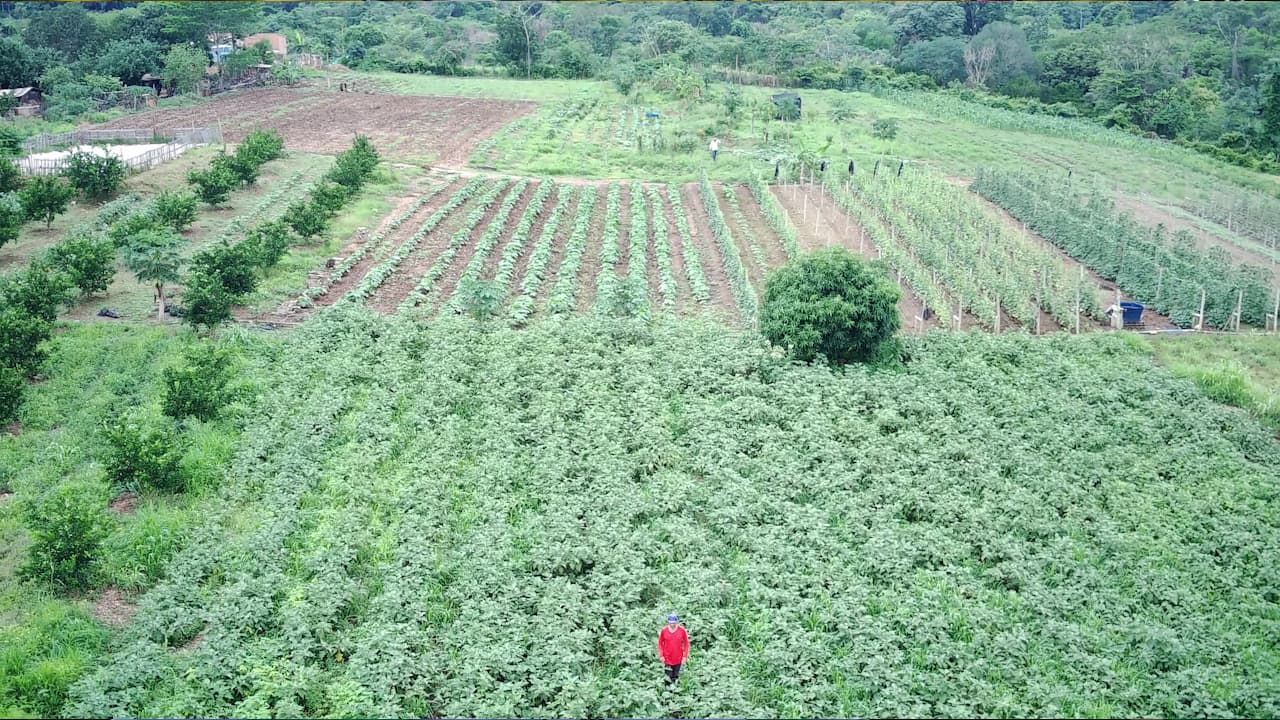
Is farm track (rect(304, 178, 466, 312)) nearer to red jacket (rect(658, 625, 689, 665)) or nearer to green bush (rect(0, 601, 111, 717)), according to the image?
green bush (rect(0, 601, 111, 717))

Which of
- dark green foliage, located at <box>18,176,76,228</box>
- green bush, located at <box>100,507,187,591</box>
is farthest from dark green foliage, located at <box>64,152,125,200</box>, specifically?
green bush, located at <box>100,507,187,591</box>

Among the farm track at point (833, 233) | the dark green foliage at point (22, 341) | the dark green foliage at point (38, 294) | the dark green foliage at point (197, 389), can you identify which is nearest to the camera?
the dark green foliage at point (197, 389)

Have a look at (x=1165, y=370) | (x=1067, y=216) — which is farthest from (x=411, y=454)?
(x=1067, y=216)

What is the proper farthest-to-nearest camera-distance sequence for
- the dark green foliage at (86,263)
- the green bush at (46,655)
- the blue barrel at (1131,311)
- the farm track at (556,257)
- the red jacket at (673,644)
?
the farm track at (556,257), the blue barrel at (1131,311), the dark green foliage at (86,263), the red jacket at (673,644), the green bush at (46,655)

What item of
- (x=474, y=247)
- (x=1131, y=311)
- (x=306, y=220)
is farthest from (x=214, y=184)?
(x=1131, y=311)

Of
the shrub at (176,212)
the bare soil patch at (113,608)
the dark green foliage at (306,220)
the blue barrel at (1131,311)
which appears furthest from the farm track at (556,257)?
the blue barrel at (1131,311)

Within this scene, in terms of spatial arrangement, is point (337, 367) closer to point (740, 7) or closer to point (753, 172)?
point (753, 172)

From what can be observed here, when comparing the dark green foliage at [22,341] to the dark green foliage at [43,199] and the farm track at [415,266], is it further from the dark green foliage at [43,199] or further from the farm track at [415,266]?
the dark green foliage at [43,199]

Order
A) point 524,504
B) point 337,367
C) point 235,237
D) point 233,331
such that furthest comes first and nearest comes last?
point 235,237
point 233,331
point 337,367
point 524,504
